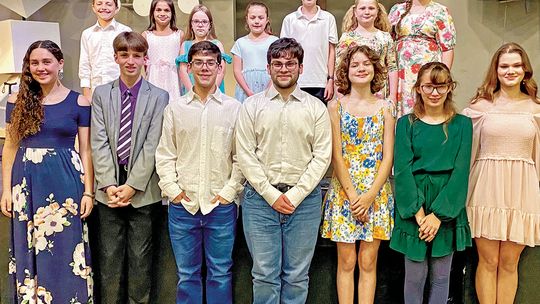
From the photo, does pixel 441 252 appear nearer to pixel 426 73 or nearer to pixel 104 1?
pixel 426 73

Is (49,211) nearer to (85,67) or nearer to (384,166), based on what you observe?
(85,67)

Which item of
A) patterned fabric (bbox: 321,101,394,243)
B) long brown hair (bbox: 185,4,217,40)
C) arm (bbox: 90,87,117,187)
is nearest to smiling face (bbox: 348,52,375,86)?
patterned fabric (bbox: 321,101,394,243)

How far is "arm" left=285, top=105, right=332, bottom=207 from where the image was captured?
2.23 meters

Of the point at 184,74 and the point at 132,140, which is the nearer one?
the point at 132,140

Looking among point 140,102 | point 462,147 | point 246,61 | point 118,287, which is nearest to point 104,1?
point 246,61

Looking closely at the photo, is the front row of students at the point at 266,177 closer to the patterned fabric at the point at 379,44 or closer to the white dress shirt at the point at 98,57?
the patterned fabric at the point at 379,44

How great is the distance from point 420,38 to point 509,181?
0.99 metres

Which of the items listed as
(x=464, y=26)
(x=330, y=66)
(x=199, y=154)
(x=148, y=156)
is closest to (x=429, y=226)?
(x=199, y=154)

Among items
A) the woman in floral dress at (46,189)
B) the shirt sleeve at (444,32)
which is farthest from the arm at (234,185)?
the shirt sleeve at (444,32)

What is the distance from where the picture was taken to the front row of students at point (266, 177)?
7.50 feet

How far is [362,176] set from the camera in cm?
235

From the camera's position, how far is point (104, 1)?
322 centimetres

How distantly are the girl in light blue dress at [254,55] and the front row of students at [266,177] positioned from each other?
856 millimetres

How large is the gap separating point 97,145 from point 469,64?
12.0 feet
